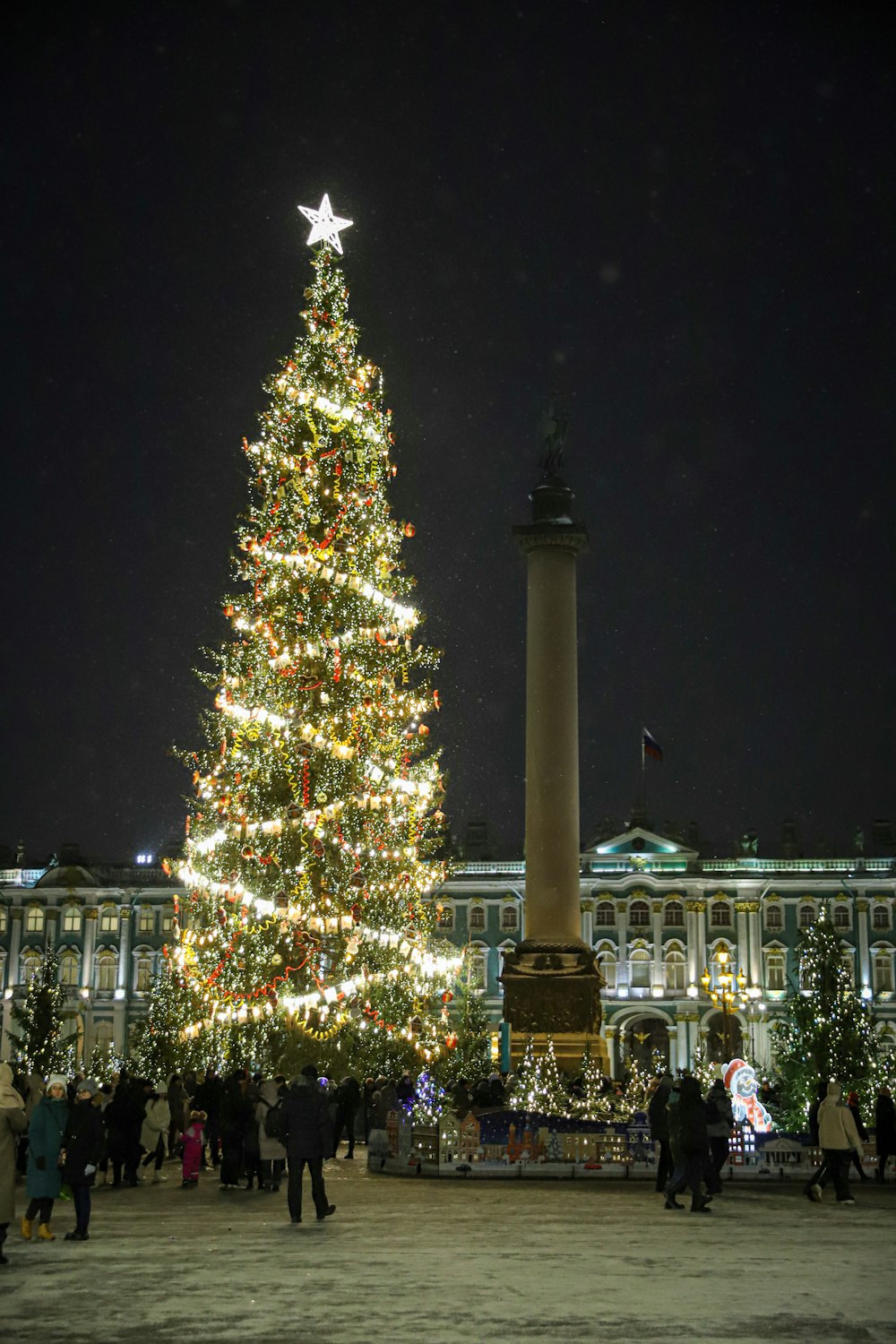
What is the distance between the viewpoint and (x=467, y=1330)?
9.75m

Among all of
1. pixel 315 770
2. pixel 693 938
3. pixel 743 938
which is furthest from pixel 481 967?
pixel 315 770

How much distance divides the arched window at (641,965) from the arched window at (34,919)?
3166 cm

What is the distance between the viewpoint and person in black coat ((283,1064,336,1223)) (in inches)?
622

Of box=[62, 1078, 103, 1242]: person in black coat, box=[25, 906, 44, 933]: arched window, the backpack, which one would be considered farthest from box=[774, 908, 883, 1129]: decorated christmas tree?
box=[25, 906, 44, 933]: arched window

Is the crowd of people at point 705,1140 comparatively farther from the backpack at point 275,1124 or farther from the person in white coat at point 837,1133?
the backpack at point 275,1124

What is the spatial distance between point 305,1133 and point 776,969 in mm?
68010

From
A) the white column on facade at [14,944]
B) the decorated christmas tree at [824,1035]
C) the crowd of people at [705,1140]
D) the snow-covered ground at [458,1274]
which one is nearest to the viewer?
the snow-covered ground at [458,1274]

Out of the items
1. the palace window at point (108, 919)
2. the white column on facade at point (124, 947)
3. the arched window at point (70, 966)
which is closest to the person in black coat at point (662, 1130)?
the white column on facade at point (124, 947)

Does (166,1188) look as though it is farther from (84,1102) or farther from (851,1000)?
(851,1000)

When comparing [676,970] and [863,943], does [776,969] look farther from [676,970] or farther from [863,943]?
[676,970]

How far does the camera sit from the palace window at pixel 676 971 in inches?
3169

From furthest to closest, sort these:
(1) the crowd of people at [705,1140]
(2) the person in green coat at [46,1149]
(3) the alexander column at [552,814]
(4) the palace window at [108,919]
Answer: (4) the palace window at [108,919] → (3) the alexander column at [552,814] → (1) the crowd of people at [705,1140] → (2) the person in green coat at [46,1149]

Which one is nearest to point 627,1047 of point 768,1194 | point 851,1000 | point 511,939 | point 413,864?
point 511,939

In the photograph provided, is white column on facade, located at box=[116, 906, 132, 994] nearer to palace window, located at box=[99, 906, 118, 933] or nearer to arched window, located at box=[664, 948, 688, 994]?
palace window, located at box=[99, 906, 118, 933]
